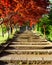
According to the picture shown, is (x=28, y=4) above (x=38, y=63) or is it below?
above

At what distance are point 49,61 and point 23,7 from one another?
11.1 m

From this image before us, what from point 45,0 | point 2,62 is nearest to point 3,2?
point 45,0

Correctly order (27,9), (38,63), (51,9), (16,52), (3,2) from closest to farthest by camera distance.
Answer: (38,63)
(16,52)
(3,2)
(27,9)
(51,9)

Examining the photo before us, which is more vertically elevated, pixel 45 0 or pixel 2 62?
pixel 45 0

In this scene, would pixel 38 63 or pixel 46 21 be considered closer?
pixel 38 63

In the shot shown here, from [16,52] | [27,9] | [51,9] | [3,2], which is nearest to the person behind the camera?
[16,52]

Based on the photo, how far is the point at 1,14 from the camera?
86.9 ft

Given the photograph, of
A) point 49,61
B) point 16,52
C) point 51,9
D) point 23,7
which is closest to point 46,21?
point 51,9

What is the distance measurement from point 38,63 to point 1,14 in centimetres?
1393

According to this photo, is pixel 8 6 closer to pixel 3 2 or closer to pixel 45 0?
pixel 3 2

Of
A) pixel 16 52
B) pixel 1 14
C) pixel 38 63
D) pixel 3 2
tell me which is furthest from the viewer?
pixel 1 14

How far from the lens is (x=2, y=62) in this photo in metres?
13.5

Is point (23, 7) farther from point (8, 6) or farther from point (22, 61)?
point (22, 61)

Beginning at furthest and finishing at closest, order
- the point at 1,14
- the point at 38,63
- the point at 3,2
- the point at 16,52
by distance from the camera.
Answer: the point at 1,14 < the point at 3,2 < the point at 16,52 < the point at 38,63
